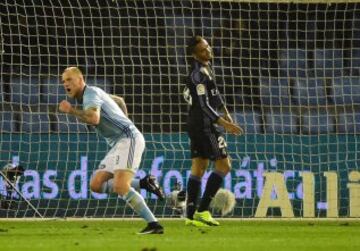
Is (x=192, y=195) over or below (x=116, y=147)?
below

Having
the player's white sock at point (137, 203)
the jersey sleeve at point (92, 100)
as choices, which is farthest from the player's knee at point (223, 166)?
the jersey sleeve at point (92, 100)

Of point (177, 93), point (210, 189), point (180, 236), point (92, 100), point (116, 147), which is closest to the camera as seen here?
point (92, 100)

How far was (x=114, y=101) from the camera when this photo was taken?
10.6 metres

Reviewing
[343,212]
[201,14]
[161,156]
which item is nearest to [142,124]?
[161,156]

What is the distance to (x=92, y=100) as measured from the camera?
9773 millimetres

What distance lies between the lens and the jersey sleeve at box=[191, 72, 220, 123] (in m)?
11.4

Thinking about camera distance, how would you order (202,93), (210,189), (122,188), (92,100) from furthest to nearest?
(210,189)
(202,93)
(122,188)
(92,100)

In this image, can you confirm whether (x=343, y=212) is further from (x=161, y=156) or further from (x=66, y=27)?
(x=66, y=27)

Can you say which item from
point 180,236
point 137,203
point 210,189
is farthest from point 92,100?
point 210,189

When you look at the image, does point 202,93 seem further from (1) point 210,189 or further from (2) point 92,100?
(2) point 92,100

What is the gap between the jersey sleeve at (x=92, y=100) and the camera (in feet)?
32.0

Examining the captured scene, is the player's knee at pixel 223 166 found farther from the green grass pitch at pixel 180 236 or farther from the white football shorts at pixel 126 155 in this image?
the white football shorts at pixel 126 155

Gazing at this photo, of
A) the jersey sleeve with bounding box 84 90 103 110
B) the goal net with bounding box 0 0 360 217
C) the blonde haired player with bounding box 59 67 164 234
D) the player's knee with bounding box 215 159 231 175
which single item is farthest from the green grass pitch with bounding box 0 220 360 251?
the goal net with bounding box 0 0 360 217

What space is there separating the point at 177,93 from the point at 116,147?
21.4 feet
